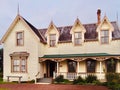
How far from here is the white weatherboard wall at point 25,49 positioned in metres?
34.0

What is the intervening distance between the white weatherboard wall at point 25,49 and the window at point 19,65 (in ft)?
1.93

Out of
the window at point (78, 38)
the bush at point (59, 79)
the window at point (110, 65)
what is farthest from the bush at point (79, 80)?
the window at point (78, 38)

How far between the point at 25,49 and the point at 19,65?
2477 mm

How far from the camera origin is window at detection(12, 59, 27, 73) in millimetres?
34472

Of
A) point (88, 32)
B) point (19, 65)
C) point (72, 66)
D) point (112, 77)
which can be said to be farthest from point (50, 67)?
point (112, 77)

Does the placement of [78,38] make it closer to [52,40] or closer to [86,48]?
[86,48]

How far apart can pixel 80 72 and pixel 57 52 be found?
15.2ft

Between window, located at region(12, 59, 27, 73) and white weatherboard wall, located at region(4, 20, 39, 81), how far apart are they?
23.1 inches

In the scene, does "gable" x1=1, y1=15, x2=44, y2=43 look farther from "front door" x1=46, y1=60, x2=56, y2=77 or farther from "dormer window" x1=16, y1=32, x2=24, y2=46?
"front door" x1=46, y1=60, x2=56, y2=77

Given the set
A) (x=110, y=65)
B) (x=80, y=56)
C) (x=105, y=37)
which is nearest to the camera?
(x=80, y=56)

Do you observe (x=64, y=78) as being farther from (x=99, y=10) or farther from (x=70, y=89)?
(x=99, y=10)

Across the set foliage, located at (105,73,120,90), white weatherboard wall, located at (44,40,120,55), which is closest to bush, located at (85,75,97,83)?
foliage, located at (105,73,120,90)

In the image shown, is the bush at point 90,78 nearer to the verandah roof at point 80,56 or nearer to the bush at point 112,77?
the bush at point 112,77

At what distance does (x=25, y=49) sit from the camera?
34844 mm
